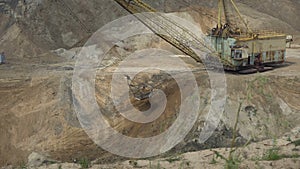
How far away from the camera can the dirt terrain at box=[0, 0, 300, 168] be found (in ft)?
41.9

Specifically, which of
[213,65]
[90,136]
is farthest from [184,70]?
[90,136]

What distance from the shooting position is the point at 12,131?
1642 centimetres

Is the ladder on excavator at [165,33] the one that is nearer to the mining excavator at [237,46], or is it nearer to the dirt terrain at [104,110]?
the mining excavator at [237,46]

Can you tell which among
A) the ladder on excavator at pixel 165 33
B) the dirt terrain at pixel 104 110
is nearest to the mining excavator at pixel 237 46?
the ladder on excavator at pixel 165 33

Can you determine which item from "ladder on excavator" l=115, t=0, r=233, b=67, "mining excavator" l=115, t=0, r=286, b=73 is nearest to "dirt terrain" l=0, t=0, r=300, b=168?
"mining excavator" l=115, t=0, r=286, b=73

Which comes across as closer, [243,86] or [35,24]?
[243,86]

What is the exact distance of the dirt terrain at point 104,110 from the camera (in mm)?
12758

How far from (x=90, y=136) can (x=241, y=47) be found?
835 cm

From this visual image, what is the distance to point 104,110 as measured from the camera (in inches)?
685

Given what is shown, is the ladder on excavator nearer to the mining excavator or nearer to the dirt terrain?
the mining excavator

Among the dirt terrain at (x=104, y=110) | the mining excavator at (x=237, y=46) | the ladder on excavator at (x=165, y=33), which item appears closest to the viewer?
the dirt terrain at (x=104, y=110)

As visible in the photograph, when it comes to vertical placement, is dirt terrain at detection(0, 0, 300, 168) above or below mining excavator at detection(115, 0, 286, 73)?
below

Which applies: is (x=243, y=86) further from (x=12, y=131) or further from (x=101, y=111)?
(x=12, y=131)

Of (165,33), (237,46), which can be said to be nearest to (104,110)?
(165,33)
